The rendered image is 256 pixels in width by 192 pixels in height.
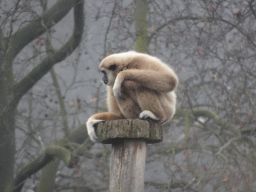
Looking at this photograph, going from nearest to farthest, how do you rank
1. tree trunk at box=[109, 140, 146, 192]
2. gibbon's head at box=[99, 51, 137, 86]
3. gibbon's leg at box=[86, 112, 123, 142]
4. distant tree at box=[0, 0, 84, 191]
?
tree trunk at box=[109, 140, 146, 192] < gibbon's leg at box=[86, 112, 123, 142] < gibbon's head at box=[99, 51, 137, 86] < distant tree at box=[0, 0, 84, 191]

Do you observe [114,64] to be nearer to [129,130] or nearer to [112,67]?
[112,67]

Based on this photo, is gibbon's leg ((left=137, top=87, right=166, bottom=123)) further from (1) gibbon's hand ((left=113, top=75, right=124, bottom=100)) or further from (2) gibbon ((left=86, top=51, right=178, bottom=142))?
(1) gibbon's hand ((left=113, top=75, right=124, bottom=100))

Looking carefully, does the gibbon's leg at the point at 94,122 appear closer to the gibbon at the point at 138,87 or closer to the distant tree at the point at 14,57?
the gibbon at the point at 138,87

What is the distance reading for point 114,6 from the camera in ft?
20.1

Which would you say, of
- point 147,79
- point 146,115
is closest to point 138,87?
point 147,79

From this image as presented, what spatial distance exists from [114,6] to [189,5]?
1.49m

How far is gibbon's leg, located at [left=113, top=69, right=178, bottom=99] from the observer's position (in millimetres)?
2516

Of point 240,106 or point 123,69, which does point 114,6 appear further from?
point 123,69

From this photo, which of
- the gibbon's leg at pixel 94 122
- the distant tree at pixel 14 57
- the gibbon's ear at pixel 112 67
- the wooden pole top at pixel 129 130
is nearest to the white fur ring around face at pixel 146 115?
the wooden pole top at pixel 129 130

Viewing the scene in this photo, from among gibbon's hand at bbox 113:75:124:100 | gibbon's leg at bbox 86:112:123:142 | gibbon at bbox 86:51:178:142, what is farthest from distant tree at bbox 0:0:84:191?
gibbon's hand at bbox 113:75:124:100

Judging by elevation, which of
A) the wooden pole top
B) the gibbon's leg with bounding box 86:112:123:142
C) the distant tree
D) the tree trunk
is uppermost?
the distant tree

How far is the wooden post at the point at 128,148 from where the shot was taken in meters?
2.30

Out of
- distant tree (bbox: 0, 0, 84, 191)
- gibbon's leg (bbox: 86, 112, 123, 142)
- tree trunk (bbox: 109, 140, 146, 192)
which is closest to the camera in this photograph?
tree trunk (bbox: 109, 140, 146, 192)

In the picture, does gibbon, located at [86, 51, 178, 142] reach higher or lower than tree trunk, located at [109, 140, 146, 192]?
higher
